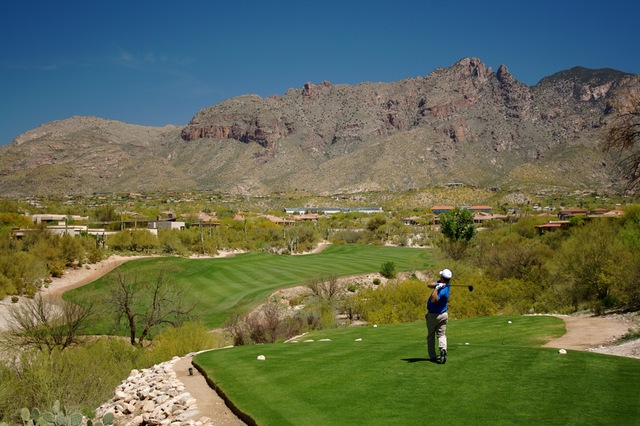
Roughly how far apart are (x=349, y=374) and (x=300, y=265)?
50.9 metres

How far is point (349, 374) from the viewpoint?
11680mm

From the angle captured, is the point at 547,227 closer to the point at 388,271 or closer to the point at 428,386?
the point at 388,271

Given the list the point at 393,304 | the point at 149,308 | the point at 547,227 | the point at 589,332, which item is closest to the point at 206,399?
the point at 589,332

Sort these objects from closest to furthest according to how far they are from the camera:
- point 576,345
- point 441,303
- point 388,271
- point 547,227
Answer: point 441,303
point 576,345
point 388,271
point 547,227

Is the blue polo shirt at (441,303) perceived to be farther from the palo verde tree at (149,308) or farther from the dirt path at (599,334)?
the palo verde tree at (149,308)

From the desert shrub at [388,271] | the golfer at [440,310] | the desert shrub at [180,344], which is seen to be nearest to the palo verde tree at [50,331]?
the desert shrub at [180,344]

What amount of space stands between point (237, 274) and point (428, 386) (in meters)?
46.4

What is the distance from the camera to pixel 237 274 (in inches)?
2185

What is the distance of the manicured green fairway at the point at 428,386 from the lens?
8.74 m

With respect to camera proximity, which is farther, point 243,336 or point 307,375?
point 243,336

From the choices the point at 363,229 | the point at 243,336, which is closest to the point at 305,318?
the point at 243,336

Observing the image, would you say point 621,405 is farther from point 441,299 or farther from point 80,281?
point 80,281

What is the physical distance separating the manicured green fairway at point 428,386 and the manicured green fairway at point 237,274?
2300 cm

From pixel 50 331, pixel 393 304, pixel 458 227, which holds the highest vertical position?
pixel 458 227
